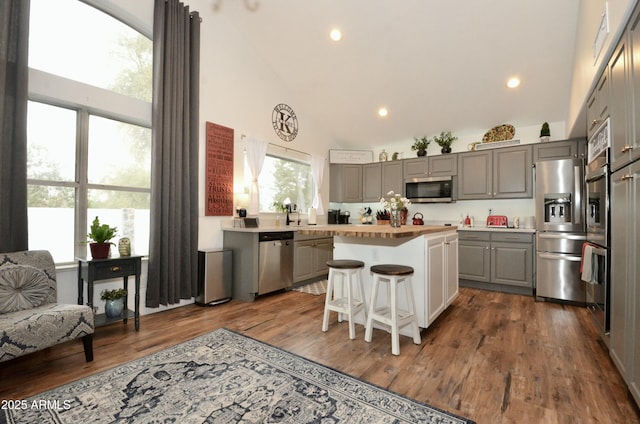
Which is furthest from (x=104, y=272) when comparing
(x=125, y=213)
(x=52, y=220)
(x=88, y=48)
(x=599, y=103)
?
(x=599, y=103)

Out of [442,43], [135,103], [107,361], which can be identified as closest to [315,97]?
[442,43]

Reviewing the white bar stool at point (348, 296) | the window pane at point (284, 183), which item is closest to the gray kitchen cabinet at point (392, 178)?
the window pane at point (284, 183)

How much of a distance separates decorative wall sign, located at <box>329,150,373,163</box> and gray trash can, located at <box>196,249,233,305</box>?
320 cm

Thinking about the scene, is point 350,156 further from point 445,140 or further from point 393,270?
point 393,270

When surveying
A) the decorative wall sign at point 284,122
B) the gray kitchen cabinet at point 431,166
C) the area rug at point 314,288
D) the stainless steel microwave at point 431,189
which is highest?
the decorative wall sign at point 284,122

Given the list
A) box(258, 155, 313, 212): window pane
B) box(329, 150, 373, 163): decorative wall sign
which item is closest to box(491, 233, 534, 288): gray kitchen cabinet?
box(329, 150, 373, 163): decorative wall sign

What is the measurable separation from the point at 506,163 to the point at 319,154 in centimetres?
323

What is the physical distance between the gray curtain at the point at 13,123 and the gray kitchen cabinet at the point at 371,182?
493 centimetres

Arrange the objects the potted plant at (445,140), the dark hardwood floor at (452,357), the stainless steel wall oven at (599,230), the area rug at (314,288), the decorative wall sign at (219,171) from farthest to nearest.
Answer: the potted plant at (445,140)
the area rug at (314,288)
the decorative wall sign at (219,171)
the stainless steel wall oven at (599,230)
the dark hardwood floor at (452,357)

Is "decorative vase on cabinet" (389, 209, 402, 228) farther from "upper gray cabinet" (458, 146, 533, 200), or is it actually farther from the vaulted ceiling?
"upper gray cabinet" (458, 146, 533, 200)

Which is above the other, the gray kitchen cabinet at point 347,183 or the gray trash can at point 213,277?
the gray kitchen cabinet at point 347,183

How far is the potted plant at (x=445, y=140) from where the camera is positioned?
17.1 ft

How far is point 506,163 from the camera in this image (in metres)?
4.61

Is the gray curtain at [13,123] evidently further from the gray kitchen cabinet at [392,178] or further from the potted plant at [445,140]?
the potted plant at [445,140]
